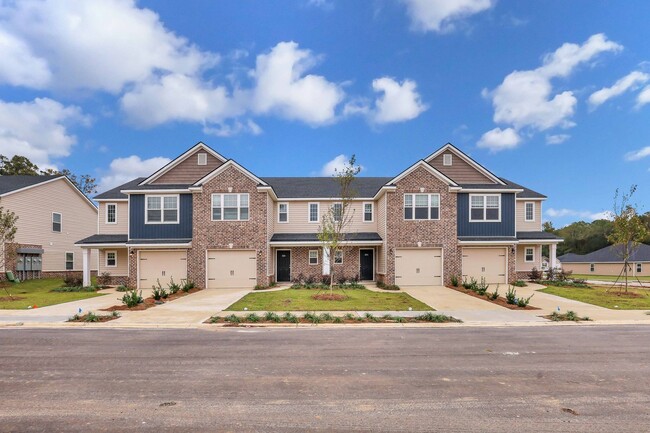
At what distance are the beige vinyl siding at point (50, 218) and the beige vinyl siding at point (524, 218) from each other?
33609 mm

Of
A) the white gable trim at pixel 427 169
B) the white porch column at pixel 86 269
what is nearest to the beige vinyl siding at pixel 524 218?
the white gable trim at pixel 427 169

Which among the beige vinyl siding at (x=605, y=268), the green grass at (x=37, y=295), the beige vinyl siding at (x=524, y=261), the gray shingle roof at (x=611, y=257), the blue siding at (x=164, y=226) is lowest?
the beige vinyl siding at (x=605, y=268)

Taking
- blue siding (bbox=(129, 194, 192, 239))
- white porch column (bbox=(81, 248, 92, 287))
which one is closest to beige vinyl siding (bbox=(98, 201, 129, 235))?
white porch column (bbox=(81, 248, 92, 287))

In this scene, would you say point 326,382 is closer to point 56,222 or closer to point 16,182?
point 56,222

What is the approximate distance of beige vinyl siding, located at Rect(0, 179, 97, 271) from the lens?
28.8m

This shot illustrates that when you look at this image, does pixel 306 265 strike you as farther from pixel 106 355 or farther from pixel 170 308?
pixel 106 355

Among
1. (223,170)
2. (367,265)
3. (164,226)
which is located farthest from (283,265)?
(164,226)

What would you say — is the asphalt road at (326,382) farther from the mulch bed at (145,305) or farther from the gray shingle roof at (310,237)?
the gray shingle roof at (310,237)

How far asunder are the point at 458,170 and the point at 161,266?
2061cm

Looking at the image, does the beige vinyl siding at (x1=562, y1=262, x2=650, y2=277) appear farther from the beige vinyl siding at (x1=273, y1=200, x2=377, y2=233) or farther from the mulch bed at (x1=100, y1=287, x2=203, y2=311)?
the mulch bed at (x1=100, y1=287, x2=203, y2=311)

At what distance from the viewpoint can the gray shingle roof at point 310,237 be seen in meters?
25.3

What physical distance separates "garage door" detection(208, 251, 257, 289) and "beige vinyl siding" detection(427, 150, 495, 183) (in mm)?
13852

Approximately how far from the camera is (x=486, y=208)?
2505 centimetres

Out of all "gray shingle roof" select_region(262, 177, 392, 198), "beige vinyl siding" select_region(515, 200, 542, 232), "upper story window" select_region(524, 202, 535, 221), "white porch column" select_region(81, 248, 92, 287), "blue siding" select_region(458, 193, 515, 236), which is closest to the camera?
"white porch column" select_region(81, 248, 92, 287)
